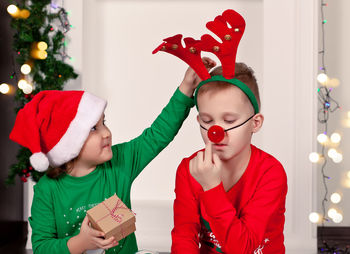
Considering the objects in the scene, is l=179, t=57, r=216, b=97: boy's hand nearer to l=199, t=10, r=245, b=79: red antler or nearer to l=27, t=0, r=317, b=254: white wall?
l=199, t=10, r=245, b=79: red antler

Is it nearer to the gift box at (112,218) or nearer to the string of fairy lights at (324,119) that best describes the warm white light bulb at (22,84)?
the gift box at (112,218)

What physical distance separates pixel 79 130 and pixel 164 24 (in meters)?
1.52

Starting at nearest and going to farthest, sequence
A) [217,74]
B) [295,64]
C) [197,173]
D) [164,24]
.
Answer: [197,173], [217,74], [295,64], [164,24]

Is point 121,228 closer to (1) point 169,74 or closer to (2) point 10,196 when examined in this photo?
(2) point 10,196

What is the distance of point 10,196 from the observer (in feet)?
8.47

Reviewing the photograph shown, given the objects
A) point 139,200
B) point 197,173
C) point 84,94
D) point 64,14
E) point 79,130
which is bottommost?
point 139,200

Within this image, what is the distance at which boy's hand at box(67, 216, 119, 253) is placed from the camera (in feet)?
4.54

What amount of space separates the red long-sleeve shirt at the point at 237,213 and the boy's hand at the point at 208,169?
0.02 metres

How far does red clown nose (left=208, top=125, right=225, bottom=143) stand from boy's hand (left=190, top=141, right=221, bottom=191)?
0.02 m

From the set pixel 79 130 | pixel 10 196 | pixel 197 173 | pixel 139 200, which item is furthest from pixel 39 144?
pixel 139 200

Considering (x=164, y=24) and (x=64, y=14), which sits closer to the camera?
(x=64, y=14)

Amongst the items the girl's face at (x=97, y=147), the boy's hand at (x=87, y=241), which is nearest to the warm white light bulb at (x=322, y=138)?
the girl's face at (x=97, y=147)

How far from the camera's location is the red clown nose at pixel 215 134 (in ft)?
4.40

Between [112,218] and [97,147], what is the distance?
27 centimetres
